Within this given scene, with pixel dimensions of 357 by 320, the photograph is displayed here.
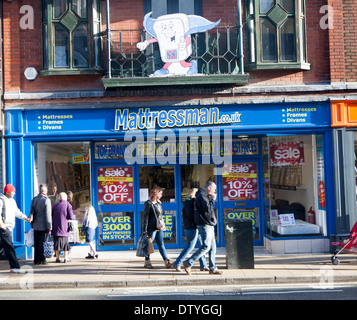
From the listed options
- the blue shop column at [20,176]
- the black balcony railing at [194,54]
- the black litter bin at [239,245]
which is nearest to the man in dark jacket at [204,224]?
the black litter bin at [239,245]

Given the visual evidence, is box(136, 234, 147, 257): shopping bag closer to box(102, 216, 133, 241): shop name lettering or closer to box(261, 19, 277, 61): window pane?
box(102, 216, 133, 241): shop name lettering

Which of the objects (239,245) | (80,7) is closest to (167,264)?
(239,245)

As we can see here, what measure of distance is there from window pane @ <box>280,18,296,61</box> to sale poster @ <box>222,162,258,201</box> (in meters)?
2.82

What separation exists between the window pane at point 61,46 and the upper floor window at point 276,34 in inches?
174

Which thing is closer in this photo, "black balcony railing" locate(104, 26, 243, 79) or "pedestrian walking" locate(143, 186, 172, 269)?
"pedestrian walking" locate(143, 186, 172, 269)

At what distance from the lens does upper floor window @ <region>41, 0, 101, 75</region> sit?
1228cm

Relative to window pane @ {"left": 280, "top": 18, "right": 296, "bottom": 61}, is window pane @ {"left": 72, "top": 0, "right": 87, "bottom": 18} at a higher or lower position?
higher

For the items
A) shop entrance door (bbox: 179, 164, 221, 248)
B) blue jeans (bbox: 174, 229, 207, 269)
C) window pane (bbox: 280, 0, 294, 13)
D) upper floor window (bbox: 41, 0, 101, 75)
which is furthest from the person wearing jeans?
window pane (bbox: 280, 0, 294, 13)

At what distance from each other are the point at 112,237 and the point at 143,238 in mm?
2633

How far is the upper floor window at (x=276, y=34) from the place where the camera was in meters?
12.3

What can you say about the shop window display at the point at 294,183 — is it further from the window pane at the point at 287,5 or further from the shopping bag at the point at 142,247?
the shopping bag at the point at 142,247

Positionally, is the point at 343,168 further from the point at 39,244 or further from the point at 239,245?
the point at 39,244
